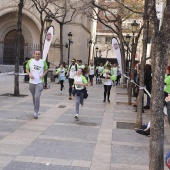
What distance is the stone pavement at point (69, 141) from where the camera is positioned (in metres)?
5.74

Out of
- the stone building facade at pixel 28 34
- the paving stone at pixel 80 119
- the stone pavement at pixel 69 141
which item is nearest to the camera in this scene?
the stone pavement at pixel 69 141

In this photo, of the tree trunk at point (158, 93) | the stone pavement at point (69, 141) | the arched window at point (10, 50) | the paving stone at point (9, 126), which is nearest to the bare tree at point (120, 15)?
the stone pavement at point (69, 141)

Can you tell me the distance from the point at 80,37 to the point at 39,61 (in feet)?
98.0

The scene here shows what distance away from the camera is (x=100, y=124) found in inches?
376

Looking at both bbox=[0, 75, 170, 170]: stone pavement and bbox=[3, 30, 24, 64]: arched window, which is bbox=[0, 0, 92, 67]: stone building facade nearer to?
bbox=[3, 30, 24, 64]: arched window

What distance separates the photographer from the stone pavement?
5.74 meters

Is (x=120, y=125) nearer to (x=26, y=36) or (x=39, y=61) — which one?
(x=39, y=61)

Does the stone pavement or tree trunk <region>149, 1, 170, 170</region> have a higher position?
tree trunk <region>149, 1, 170, 170</region>

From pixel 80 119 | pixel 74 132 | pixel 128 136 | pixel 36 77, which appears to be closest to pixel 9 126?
pixel 74 132

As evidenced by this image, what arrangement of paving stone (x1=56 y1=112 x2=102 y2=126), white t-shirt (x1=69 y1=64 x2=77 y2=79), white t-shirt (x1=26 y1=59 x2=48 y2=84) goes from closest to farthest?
paving stone (x1=56 y1=112 x2=102 y2=126)
white t-shirt (x1=26 y1=59 x2=48 y2=84)
white t-shirt (x1=69 y1=64 x2=77 y2=79)

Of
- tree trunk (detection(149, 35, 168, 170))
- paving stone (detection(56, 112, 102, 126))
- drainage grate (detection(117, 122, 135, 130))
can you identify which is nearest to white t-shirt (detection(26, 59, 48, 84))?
paving stone (detection(56, 112, 102, 126))

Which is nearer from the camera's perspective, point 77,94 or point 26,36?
point 77,94

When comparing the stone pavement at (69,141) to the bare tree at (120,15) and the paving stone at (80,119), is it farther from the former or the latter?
the bare tree at (120,15)

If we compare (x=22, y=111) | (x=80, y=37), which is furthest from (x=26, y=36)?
(x=22, y=111)
